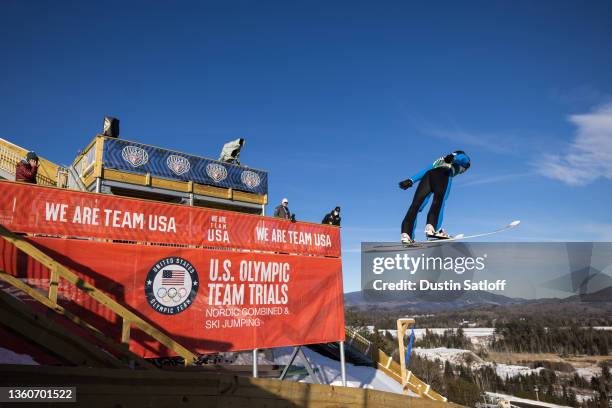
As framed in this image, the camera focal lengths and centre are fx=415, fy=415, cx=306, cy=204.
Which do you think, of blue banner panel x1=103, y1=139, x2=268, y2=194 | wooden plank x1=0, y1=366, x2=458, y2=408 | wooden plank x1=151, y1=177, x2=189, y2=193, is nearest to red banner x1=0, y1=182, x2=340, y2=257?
wooden plank x1=0, y1=366, x2=458, y2=408

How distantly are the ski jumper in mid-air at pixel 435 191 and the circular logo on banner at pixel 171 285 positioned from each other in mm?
4868

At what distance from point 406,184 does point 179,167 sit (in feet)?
36.8

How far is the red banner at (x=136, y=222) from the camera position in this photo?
307 inches

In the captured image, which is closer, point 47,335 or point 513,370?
point 47,335

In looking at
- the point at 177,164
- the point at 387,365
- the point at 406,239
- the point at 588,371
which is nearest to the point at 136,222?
the point at 406,239

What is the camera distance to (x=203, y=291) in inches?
380

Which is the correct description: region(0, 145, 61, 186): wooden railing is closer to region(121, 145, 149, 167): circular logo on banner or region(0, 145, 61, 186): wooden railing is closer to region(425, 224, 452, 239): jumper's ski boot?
region(121, 145, 149, 167): circular logo on banner

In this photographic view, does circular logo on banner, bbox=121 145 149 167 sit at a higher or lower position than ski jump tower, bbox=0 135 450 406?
higher

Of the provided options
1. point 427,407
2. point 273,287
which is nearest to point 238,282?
point 273,287

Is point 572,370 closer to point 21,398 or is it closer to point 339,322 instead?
point 339,322

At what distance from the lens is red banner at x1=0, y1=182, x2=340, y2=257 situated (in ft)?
25.6

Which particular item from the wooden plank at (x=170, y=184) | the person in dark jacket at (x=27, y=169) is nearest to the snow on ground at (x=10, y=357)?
the person in dark jacket at (x=27, y=169)

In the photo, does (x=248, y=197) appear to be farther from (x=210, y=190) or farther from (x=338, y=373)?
(x=338, y=373)

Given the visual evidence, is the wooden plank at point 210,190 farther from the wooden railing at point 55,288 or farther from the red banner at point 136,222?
the wooden railing at point 55,288
